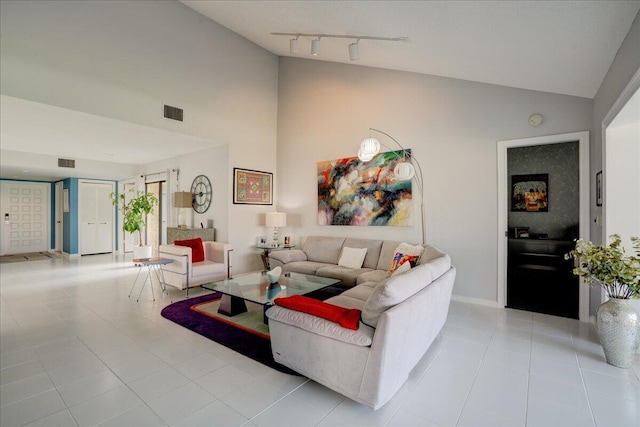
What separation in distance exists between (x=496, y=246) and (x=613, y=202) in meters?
1.26

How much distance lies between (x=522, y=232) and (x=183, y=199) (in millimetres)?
5954

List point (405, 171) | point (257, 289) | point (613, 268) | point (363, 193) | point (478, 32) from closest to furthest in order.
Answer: point (613, 268)
point (478, 32)
point (257, 289)
point (405, 171)
point (363, 193)

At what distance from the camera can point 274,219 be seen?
18.2 ft

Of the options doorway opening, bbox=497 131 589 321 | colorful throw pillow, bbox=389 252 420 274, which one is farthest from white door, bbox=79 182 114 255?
doorway opening, bbox=497 131 589 321

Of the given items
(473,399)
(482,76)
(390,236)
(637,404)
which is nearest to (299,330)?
(473,399)

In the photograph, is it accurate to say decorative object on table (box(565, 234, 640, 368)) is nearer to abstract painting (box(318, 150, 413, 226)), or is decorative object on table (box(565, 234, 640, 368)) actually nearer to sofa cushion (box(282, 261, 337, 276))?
abstract painting (box(318, 150, 413, 226))

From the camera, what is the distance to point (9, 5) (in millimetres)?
3098

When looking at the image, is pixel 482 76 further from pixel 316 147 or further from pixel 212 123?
pixel 212 123

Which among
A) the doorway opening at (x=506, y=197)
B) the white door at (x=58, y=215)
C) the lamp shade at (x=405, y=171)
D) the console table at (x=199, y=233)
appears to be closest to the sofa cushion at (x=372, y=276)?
the lamp shade at (x=405, y=171)

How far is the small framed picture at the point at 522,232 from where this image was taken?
4543mm

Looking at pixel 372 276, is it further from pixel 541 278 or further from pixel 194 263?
pixel 194 263

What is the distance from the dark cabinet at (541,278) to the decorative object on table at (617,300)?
4.42 feet

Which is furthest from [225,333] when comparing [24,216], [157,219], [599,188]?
[24,216]

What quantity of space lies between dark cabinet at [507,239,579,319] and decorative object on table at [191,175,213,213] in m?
5.05
